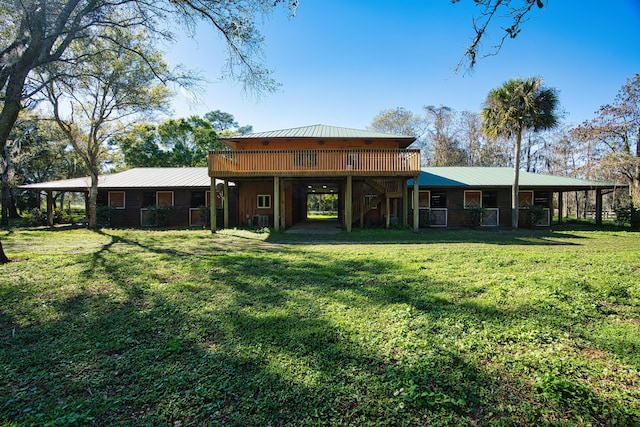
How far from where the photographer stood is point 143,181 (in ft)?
61.4

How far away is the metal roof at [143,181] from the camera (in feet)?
58.0

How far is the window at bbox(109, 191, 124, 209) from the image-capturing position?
1892cm

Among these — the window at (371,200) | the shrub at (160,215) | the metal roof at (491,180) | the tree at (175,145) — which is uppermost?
the tree at (175,145)

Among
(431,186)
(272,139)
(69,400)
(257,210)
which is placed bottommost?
(69,400)

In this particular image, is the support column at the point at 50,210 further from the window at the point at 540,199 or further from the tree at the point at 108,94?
the window at the point at 540,199

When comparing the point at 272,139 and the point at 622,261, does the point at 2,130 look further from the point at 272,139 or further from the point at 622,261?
the point at 622,261

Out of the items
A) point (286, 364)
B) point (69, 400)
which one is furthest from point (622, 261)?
point (69, 400)

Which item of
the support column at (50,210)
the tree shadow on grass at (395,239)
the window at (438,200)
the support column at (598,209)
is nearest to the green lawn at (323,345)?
the tree shadow on grass at (395,239)

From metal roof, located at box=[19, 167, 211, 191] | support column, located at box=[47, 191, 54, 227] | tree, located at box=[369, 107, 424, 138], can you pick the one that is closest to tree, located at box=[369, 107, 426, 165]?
tree, located at box=[369, 107, 424, 138]

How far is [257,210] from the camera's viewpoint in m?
17.9

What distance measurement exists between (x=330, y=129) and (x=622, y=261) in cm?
1405

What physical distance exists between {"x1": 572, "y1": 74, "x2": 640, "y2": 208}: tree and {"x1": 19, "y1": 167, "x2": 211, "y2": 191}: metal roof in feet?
81.1

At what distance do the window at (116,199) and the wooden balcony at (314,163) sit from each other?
29.3 feet

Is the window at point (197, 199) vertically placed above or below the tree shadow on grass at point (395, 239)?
above
